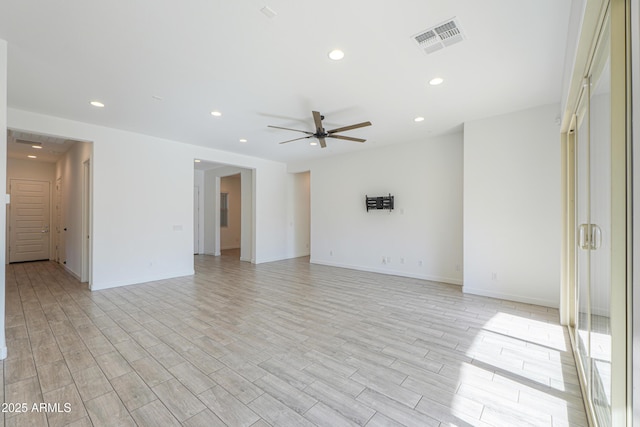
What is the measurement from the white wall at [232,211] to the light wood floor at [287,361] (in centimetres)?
617

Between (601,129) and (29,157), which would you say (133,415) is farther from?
(29,157)

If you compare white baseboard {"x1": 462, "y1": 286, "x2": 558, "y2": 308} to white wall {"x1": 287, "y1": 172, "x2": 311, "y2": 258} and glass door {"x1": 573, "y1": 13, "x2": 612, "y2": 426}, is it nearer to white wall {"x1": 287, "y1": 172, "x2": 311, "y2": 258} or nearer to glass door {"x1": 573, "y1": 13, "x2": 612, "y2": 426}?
glass door {"x1": 573, "y1": 13, "x2": 612, "y2": 426}

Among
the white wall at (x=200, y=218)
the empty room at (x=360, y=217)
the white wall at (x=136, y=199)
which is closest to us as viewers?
the empty room at (x=360, y=217)

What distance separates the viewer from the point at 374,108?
13.0 feet

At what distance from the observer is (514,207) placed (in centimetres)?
414

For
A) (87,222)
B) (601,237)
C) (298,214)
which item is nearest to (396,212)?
(298,214)

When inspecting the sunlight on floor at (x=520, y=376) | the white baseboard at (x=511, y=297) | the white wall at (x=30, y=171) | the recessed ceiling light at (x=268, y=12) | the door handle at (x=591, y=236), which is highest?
the recessed ceiling light at (x=268, y=12)

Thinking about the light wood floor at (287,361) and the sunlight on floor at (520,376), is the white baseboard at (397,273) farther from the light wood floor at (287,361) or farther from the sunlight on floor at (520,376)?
the sunlight on floor at (520,376)

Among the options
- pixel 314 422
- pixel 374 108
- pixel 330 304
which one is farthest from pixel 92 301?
pixel 374 108

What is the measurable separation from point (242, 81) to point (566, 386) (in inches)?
163

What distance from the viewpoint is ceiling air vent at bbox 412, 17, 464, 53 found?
2.26 metres

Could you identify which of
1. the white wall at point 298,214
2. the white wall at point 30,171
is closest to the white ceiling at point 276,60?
the white wall at point 298,214

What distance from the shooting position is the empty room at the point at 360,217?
1.75 meters

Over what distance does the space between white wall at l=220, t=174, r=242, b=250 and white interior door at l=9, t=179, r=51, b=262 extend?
4919 millimetres
